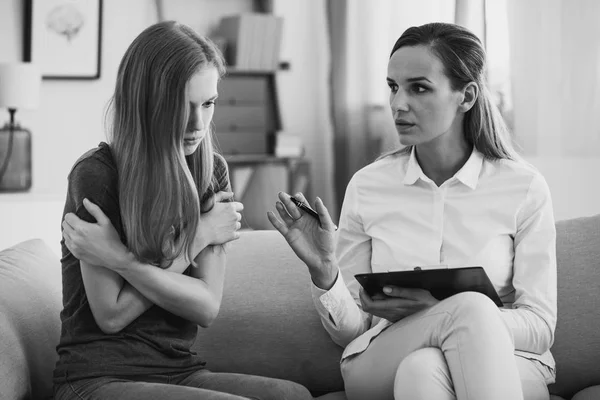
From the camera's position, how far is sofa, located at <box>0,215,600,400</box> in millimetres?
2051

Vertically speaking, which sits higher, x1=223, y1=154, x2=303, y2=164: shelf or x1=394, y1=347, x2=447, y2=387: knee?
x1=223, y1=154, x2=303, y2=164: shelf

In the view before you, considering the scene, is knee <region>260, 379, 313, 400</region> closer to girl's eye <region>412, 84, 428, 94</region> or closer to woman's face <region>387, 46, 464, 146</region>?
woman's face <region>387, 46, 464, 146</region>

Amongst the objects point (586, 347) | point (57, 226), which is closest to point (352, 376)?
point (586, 347)

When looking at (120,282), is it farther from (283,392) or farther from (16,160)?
(16,160)

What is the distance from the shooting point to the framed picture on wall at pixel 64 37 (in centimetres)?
511

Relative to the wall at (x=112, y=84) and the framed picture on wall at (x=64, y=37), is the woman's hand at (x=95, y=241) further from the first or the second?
the framed picture on wall at (x=64, y=37)

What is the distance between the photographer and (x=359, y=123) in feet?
17.4

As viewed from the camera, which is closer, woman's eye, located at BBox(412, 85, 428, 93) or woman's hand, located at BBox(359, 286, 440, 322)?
woman's hand, located at BBox(359, 286, 440, 322)

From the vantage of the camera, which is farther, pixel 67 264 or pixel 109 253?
pixel 67 264

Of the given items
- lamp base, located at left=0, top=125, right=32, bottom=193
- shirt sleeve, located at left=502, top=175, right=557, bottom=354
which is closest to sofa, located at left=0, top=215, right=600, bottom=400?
shirt sleeve, located at left=502, top=175, right=557, bottom=354

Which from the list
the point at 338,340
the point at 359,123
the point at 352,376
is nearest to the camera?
the point at 352,376

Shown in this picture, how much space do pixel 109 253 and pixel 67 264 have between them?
0.49ft

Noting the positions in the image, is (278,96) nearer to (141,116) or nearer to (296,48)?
(296,48)

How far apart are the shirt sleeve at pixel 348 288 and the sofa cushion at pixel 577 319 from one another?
454 mm
